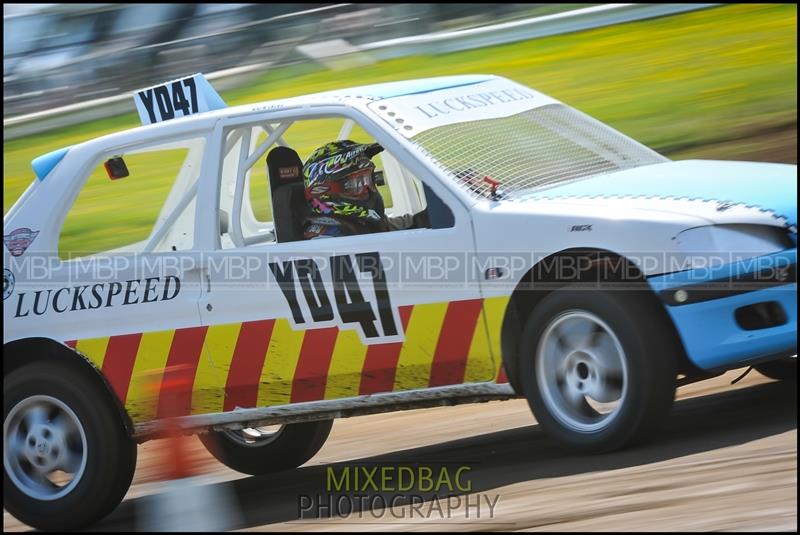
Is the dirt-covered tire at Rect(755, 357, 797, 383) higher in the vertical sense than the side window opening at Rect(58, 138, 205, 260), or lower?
lower

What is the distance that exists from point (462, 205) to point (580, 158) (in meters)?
0.92

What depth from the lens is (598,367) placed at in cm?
551

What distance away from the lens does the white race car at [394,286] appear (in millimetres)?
5367

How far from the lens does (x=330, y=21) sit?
18344mm

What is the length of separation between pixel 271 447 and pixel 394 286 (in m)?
2.06

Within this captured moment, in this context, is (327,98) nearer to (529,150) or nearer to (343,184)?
(343,184)

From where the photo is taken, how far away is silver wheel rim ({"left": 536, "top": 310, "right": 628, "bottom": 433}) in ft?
18.0

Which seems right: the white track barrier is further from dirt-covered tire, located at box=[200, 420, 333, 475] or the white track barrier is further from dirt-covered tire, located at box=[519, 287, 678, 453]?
dirt-covered tire, located at box=[519, 287, 678, 453]

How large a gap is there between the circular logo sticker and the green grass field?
206 inches

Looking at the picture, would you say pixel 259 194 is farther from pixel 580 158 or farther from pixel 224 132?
pixel 580 158

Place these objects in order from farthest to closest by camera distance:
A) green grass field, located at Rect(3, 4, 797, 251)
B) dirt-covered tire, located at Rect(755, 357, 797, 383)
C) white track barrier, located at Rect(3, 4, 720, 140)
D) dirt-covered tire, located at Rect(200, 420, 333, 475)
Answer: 1. white track barrier, located at Rect(3, 4, 720, 140)
2. green grass field, located at Rect(3, 4, 797, 251)
3. dirt-covered tire, located at Rect(200, 420, 333, 475)
4. dirt-covered tire, located at Rect(755, 357, 797, 383)

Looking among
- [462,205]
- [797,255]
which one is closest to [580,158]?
[462,205]

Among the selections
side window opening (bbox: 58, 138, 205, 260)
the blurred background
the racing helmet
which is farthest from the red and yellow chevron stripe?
the blurred background

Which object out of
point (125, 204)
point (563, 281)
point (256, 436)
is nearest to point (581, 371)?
point (563, 281)
